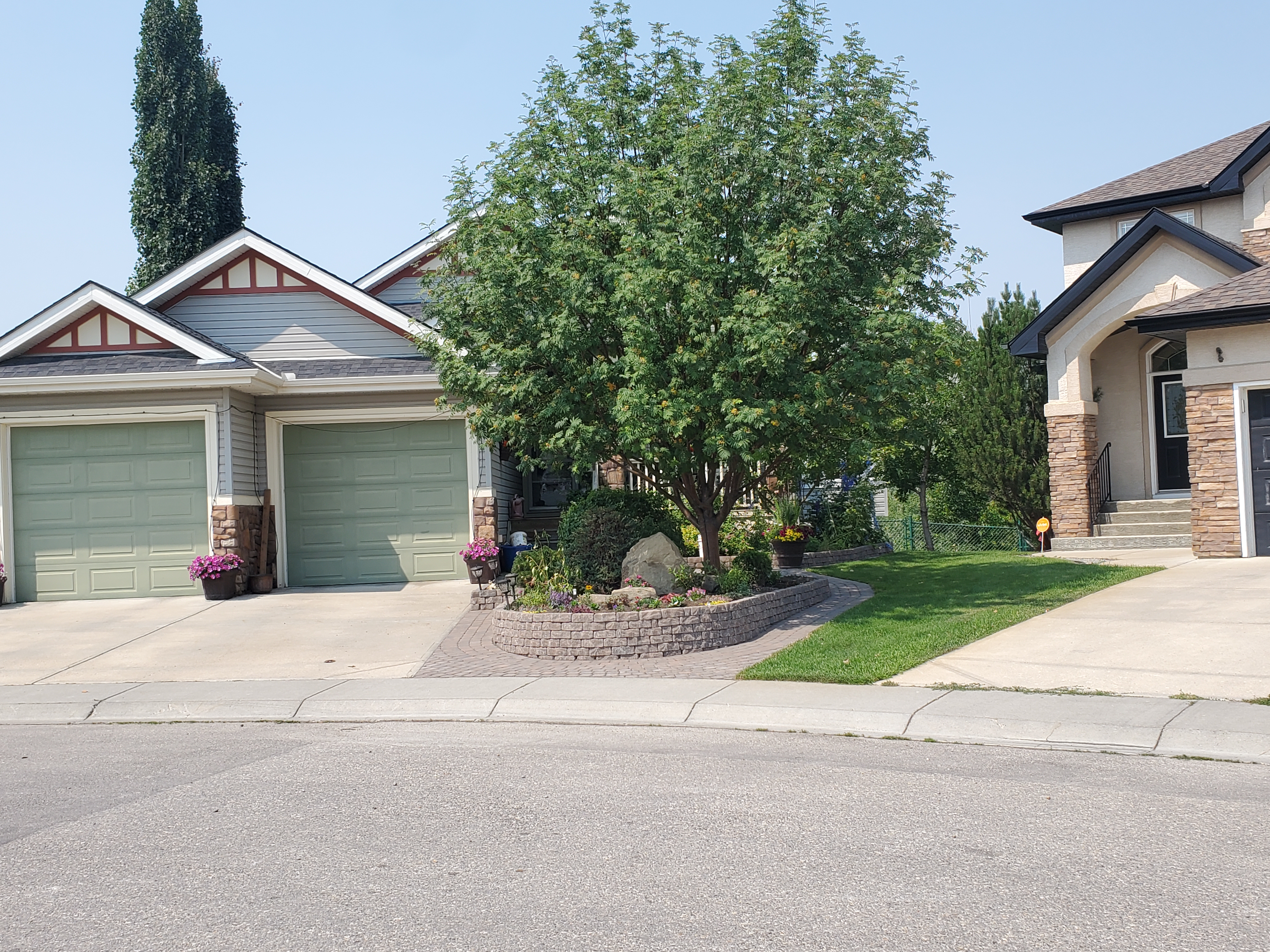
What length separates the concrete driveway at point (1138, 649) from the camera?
9.61 m

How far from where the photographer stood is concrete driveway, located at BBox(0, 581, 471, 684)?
39.2ft

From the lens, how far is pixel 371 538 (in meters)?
17.8

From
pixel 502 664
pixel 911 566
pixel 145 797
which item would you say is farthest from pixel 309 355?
pixel 145 797

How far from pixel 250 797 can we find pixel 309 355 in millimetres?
12075

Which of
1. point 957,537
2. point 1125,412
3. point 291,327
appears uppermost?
point 291,327

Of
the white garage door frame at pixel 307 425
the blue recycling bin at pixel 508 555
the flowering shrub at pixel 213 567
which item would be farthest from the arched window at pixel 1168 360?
the flowering shrub at pixel 213 567

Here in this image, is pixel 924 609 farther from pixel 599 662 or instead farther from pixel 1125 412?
pixel 1125 412

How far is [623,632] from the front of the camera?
472 inches

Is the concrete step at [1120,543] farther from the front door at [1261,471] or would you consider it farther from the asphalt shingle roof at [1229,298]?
the asphalt shingle roof at [1229,298]

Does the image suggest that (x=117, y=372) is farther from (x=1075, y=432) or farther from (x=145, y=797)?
(x=1075, y=432)

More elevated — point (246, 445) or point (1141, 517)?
point (246, 445)

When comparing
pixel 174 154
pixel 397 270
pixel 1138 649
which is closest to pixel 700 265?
pixel 1138 649

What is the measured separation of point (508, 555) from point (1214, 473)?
10.1m

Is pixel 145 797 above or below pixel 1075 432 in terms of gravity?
below
